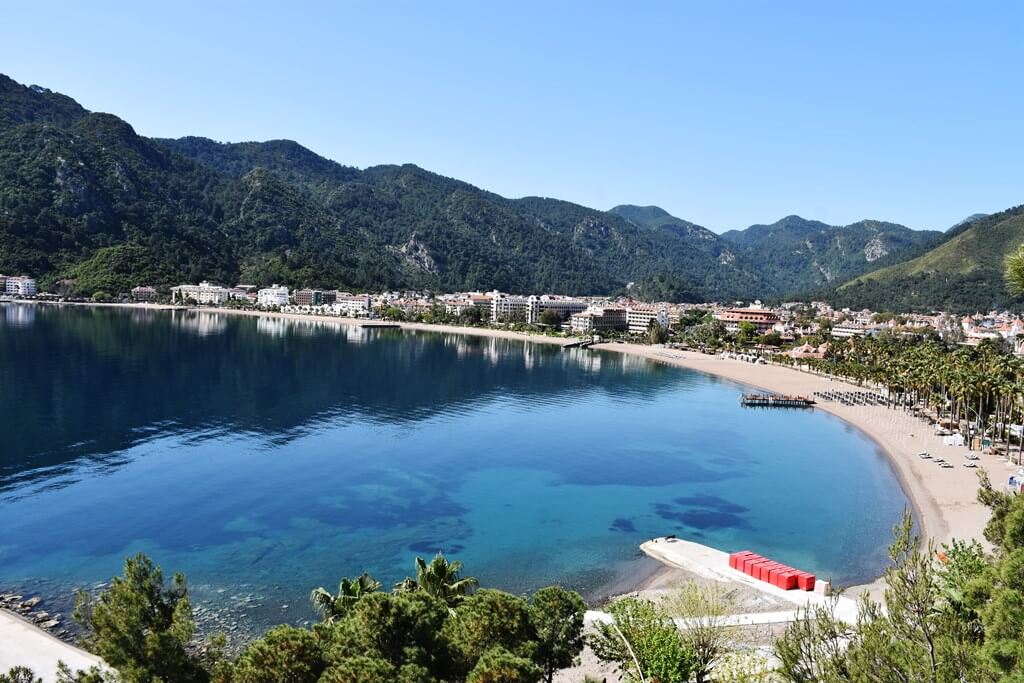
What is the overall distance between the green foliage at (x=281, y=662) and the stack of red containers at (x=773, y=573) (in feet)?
59.6

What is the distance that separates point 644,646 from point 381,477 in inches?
1071

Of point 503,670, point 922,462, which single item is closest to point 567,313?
point 922,462

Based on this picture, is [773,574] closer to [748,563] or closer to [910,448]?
[748,563]

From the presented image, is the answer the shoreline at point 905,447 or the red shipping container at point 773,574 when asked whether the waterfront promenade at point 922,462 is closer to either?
the shoreline at point 905,447

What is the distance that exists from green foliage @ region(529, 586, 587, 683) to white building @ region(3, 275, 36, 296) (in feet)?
604

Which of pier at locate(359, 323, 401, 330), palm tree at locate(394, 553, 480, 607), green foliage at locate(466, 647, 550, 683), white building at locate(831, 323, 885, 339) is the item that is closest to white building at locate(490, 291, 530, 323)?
pier at locate(359, 323, 401, 330)

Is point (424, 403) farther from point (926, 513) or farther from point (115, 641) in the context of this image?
point (115, 641)

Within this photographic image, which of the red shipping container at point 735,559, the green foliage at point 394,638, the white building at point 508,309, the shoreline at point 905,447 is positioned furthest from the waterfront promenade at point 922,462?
the white building at point 508,309

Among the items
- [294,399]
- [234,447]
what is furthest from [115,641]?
[294,399]

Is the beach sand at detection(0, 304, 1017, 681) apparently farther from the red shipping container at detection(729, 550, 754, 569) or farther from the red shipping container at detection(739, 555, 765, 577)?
the red shipping container at detection(739, 555, 765, 577)

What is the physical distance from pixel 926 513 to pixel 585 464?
65.4 ft

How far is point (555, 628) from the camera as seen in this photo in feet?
50.0

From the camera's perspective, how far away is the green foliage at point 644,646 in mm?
15227

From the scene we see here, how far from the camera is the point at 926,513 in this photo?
35312 mm
